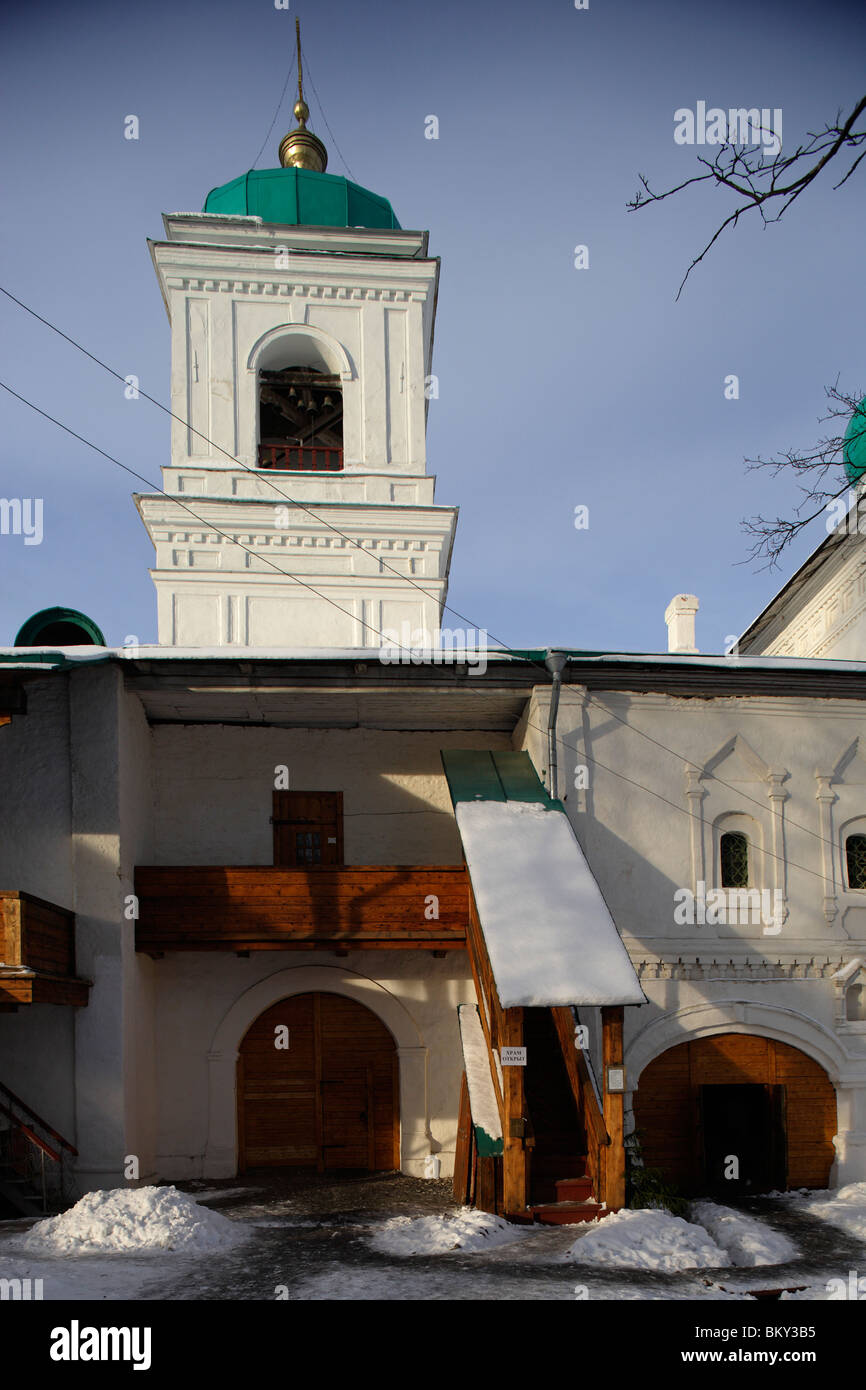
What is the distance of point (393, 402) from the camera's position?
59.8ft

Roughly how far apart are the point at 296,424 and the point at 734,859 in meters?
10.2

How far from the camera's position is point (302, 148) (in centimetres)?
1983

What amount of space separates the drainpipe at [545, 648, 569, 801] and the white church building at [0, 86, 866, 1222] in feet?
0.15

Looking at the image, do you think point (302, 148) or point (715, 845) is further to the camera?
point (302, 148)

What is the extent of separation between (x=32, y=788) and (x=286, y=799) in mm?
3247

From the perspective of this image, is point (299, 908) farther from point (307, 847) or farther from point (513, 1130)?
point (513, 1130)

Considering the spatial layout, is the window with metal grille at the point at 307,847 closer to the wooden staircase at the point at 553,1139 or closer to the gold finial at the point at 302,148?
the wooden staircase at the point at 553,1139

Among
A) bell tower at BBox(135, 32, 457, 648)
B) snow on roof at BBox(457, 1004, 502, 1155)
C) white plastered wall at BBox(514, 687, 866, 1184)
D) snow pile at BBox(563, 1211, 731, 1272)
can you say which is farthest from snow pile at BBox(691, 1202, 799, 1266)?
bell tower at BBox(135, 32, 457, 648)

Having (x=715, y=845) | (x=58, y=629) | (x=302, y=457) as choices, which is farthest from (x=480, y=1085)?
(x=302, y=457)

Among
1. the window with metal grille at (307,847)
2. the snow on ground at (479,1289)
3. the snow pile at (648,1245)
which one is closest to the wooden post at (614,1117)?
the snow pile at (648,1245)

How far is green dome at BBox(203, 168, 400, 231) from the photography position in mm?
18656

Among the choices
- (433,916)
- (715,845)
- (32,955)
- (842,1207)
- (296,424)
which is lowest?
(842,1207)

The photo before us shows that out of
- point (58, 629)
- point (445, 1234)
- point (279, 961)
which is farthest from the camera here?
point (58, 629)

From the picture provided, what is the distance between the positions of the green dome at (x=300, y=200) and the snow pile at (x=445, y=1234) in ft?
49.2
